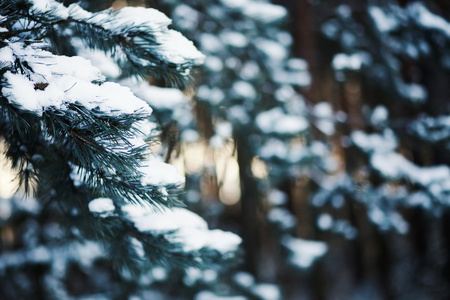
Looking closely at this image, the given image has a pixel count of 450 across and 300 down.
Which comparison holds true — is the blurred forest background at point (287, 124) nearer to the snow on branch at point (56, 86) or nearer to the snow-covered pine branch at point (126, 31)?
the snow-covered pine branch at point (126, 31)

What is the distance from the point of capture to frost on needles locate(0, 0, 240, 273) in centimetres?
102

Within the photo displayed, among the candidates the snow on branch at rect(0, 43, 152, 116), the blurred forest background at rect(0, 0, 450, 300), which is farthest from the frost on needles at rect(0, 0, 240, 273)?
the blurred forest background at rect(0, 0, 450, 300)

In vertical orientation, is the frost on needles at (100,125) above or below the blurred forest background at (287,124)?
above

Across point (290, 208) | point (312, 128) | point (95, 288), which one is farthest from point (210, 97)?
point (290, 208)

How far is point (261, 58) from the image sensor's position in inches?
149

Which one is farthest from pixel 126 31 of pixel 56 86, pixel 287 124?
pixel 287 124

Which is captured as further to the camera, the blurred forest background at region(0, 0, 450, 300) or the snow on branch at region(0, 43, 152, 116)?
the blurred forest background at region(0, 0, 450, 300)

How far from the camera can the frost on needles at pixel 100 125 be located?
1020 mm

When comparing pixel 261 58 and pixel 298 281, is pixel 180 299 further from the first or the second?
pixel 298 281

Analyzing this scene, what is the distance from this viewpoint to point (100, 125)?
1.01 meters

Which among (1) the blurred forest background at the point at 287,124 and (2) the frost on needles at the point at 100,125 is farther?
(1) the blurred forest background at the point at 287,124

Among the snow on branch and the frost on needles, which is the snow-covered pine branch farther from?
the snow on branch

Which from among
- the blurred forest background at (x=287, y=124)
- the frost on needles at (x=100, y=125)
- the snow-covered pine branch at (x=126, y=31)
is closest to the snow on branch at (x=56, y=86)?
the frost on needles at (x=100, y=125)

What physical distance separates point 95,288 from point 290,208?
13.3ft
